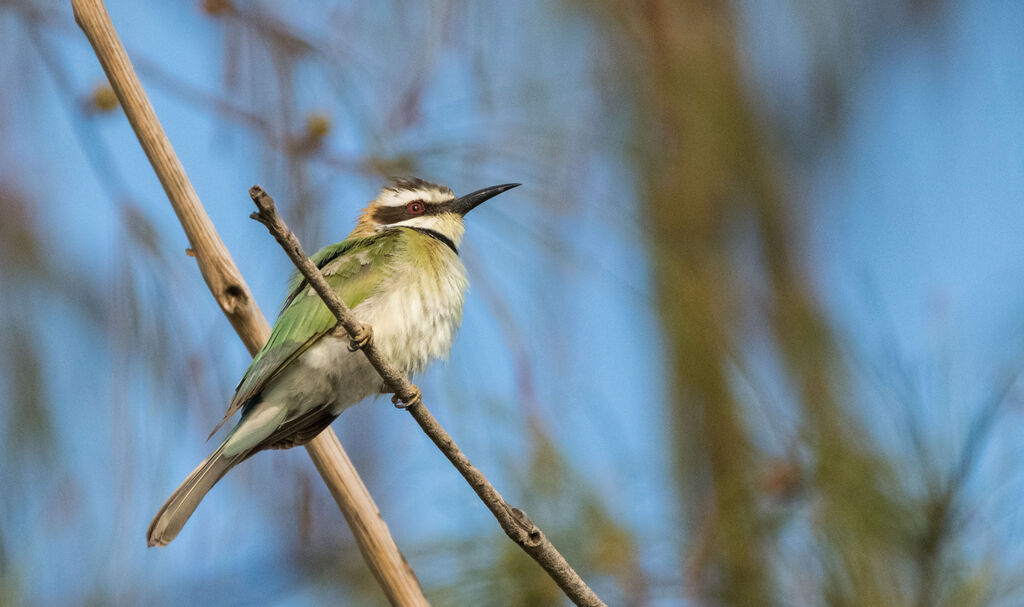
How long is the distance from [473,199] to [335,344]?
0.89 m

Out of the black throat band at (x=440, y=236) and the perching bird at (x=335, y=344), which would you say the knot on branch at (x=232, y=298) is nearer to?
the perching bird at (x=335, y=344)

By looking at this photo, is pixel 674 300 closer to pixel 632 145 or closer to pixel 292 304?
pixel 632 145

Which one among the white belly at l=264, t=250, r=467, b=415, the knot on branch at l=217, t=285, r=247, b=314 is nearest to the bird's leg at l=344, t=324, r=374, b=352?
the knot on branch at l=217, t=285, r=247, b=314

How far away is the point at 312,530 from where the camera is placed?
3.41m

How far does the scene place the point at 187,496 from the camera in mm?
2350

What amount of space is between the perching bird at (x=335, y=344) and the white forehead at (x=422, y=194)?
0.29 metres

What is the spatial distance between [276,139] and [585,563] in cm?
139

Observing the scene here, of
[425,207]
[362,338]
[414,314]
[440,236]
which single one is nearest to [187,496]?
[362,338]

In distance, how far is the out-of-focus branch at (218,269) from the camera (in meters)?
1.91

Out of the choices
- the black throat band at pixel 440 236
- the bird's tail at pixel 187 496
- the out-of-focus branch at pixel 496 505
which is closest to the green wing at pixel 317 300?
the bird's tail at pixel 187 496

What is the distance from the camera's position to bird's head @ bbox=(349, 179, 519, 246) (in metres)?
3.50

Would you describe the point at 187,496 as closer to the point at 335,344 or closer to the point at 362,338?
the point at 335,344

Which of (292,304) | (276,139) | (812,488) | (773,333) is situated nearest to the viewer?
(812,488)

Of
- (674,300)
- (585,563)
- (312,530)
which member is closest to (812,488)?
(585,563)
